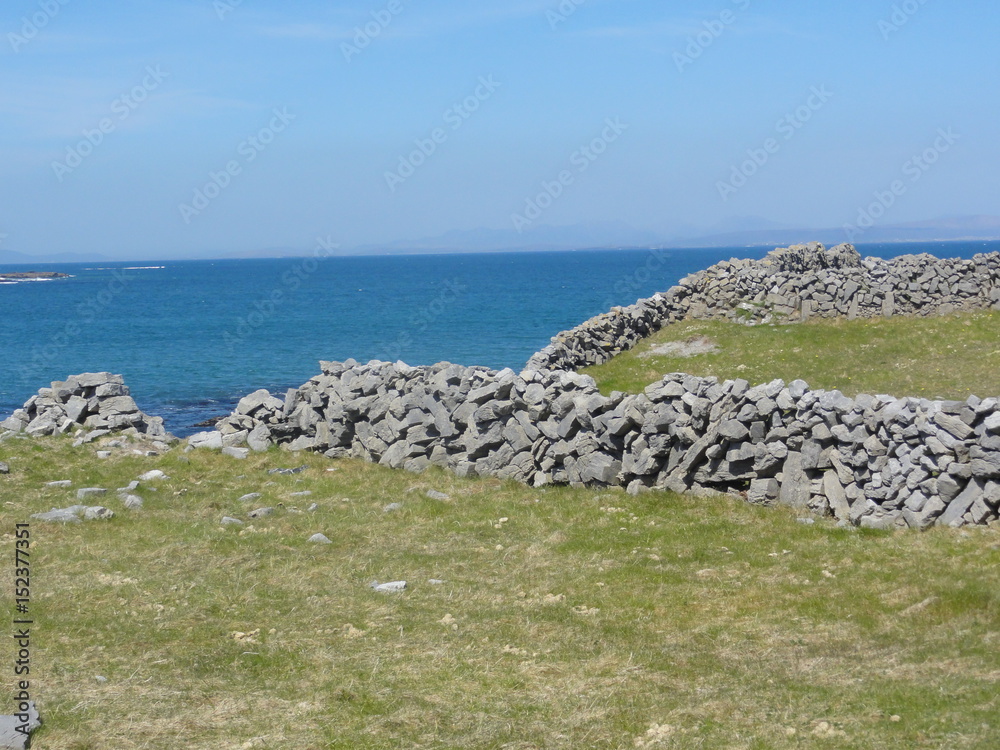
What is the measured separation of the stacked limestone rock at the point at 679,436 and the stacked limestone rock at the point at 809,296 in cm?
1533

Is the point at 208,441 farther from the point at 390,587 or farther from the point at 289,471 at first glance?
the point at 390,587

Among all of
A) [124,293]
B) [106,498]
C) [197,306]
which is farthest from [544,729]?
[124,293]

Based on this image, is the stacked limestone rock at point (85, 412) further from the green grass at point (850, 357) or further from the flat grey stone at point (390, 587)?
the green grass at point (850, 357)

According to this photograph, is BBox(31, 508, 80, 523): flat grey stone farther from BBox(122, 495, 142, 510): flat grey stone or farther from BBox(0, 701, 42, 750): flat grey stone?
BBox(0, 701, 42, 750): flat grey stone

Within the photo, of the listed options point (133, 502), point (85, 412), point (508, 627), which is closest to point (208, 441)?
point (85, 412)

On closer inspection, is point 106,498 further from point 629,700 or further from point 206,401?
point 206,401

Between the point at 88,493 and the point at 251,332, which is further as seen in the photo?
the point at 251,332

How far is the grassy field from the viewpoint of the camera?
9.32m

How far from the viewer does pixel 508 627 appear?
40.4ft

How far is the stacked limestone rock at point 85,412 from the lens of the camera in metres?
24.8

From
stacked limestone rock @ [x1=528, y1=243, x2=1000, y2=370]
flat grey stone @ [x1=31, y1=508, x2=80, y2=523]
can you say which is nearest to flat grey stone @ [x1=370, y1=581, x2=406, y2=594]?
flat grey stone @ [x1=31, y1=508, x2=80, y2=523]

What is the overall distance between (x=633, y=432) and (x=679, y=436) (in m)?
1.01

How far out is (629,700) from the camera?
32.7ft

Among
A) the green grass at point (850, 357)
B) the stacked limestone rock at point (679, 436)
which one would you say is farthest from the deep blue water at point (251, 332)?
the green grass at point (850, 357)
